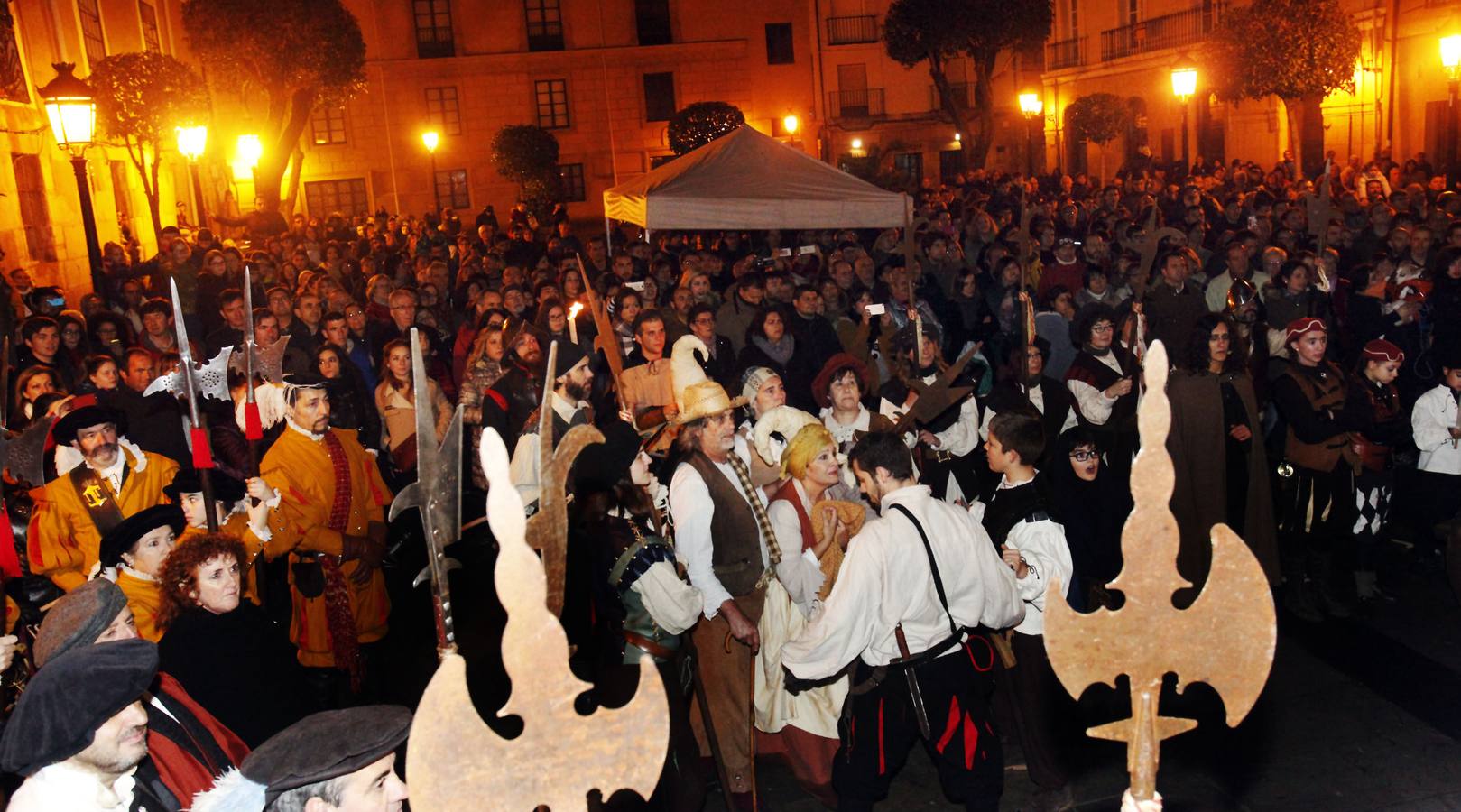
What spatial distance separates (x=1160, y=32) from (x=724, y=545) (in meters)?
35.4

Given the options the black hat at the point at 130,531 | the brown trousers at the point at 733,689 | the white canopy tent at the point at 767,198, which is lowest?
the brown trousers at the point at 733,689

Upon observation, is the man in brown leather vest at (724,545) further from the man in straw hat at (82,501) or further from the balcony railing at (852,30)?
Result: the balcony railing at (852,30)

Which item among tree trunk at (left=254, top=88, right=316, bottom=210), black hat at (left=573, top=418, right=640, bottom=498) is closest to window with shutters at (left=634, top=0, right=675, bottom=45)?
tree trunk at (left=254, top=88, right=316, bottom=210)

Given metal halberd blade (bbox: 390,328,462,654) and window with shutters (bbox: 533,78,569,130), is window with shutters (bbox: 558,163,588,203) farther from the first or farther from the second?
metal halberd blade (bbox: 390,328,462,654)

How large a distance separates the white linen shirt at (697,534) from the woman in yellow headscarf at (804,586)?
0.15 meters

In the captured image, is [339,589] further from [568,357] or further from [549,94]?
[549,94]

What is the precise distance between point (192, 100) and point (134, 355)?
13.4 metres

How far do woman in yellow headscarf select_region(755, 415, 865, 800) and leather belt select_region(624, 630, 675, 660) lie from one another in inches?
21.2

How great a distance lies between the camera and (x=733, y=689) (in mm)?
5219

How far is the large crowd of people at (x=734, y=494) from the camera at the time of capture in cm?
405

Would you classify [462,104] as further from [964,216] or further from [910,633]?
[910,633]

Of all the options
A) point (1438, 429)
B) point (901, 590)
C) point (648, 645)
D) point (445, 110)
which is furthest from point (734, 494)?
point (445, 110)

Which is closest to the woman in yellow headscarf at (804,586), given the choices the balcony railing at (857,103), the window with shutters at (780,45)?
the window with shutters at (780,45)

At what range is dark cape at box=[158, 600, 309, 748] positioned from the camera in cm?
402
